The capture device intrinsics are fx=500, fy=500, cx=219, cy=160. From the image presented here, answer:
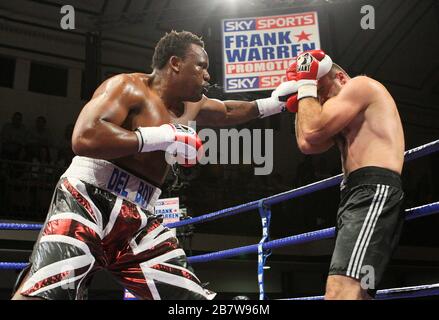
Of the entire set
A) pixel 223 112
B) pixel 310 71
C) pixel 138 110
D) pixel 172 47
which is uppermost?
pixel 172 47

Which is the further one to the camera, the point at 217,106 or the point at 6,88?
the point at 6,88

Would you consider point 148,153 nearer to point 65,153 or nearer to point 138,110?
point 138,110

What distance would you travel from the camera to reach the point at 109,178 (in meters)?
1.90

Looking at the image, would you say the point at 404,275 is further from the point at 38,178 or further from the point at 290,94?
the point at 290,94

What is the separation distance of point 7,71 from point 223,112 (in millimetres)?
6626

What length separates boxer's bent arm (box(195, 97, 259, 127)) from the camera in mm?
2498

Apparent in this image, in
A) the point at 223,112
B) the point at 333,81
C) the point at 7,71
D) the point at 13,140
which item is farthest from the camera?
the point at 7,71

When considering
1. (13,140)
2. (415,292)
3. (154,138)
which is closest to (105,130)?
(154,138)

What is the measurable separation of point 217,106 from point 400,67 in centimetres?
897

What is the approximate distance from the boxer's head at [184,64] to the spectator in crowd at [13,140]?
5.13 meters

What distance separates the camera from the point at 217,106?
2.54 m

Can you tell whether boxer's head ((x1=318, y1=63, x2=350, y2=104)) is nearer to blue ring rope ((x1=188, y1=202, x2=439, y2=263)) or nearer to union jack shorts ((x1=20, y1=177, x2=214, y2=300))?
blue ring rope ((x1=188, y1=202, x2=439, y2=263))

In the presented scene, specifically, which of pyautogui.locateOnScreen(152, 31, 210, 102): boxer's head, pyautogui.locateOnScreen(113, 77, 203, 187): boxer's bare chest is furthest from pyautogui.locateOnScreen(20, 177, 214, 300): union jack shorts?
pyautogui.locateOnScreen(152, 31, 210, 102): boxer's head
